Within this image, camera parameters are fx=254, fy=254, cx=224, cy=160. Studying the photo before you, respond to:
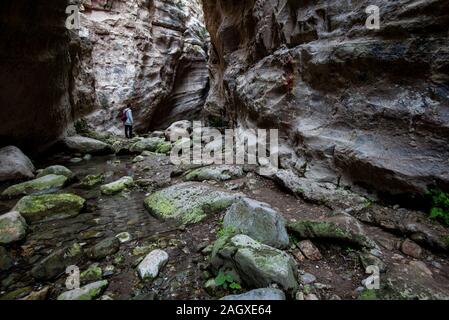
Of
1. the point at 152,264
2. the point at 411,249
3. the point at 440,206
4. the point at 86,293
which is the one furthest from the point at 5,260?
the point at 440,206

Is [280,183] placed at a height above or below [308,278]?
above

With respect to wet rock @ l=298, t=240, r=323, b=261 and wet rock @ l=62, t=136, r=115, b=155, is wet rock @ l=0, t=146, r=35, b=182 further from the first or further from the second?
wet rock @ l=298, t=240, r=323, b=261

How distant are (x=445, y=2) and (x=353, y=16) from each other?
1.38 metres

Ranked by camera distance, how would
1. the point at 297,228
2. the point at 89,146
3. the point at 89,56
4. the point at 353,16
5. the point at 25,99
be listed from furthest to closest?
the point at 89,56
the point at 89,146
the point at 25,99
the point at 353,16
the point at 297,228

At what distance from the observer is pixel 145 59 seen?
16.5m

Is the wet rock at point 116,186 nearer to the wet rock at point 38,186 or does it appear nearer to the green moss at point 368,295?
the wet rock at point 38,186

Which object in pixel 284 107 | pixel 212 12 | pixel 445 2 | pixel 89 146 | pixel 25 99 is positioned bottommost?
pixel 89 146

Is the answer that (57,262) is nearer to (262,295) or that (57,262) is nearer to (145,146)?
(262,295)

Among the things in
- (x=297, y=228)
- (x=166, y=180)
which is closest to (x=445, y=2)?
(x=297, y=228)

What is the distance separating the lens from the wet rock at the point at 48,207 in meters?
4.10

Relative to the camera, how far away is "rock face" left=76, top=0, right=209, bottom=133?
14.1 metres

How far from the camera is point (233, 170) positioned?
5902mm

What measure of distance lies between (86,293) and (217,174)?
359cm

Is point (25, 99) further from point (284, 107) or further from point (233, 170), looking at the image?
point (284, 107)
